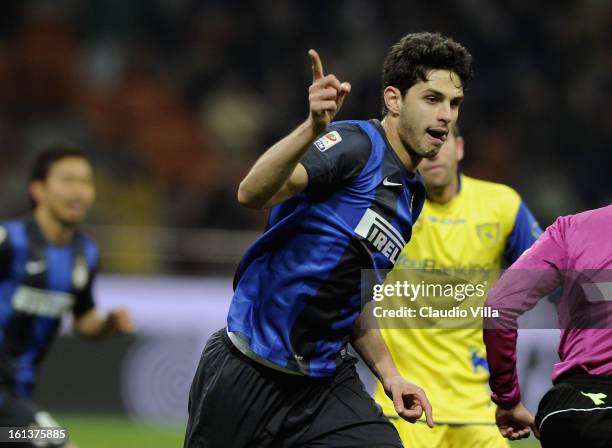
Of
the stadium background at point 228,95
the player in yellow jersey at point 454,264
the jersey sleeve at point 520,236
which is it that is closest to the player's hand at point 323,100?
the player in yellow jersey at point 454,264

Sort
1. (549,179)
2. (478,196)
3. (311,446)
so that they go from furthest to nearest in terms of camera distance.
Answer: (549,179), (478,196), (311,446)

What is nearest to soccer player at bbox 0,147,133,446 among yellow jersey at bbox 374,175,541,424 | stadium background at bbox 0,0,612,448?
yellow jersey at bbox 374,175,541,424

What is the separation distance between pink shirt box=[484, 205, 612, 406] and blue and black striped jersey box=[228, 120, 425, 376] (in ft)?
1.76

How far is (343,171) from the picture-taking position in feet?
14.4

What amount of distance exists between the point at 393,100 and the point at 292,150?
937 mm

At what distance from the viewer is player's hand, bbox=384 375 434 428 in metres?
4.52

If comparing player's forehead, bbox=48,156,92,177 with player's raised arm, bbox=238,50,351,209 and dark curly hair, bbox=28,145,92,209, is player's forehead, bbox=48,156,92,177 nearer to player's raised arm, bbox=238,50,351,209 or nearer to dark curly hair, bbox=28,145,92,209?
dark curly hair, bbox=28,145,92,209

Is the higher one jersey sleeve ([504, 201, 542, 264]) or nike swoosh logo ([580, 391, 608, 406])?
jersey sleeve ([504, 201, 542, 264])

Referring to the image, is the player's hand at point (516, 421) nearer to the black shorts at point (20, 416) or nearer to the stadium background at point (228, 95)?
the black shorts at point (20, 416)

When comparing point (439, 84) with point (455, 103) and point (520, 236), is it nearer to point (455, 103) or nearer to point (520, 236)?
point (455, 103)

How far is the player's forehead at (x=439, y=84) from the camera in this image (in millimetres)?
4660

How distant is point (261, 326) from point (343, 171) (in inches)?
30.1

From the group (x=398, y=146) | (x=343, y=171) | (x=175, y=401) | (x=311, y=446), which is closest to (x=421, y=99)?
(x=398, y=146)

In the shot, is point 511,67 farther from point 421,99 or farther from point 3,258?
point 421,99
